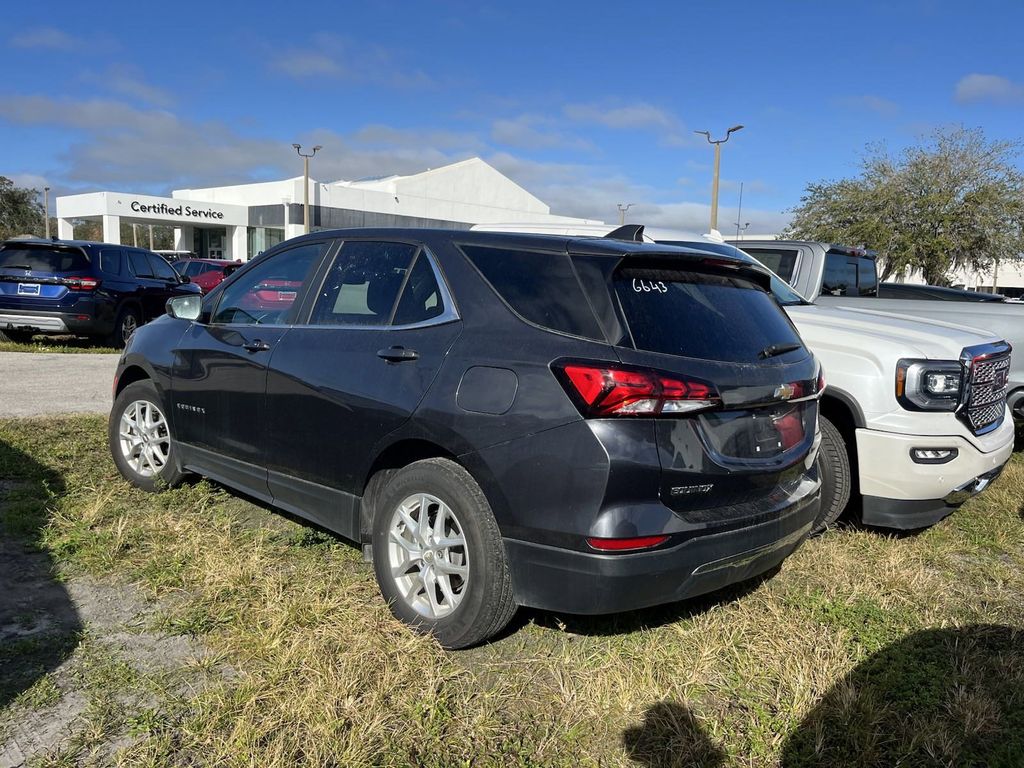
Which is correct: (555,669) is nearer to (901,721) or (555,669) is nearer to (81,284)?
(901,721)

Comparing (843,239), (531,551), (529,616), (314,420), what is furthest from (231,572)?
(843,239)

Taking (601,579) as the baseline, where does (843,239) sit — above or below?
above

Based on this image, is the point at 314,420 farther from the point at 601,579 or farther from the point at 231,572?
the point at 601,579

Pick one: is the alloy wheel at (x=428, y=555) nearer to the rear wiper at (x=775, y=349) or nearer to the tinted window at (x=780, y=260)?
the rear wiper at (x=775, y=349)

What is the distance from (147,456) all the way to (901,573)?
4495 mm

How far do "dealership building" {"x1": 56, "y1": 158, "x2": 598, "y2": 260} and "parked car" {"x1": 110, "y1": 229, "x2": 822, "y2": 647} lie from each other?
38.7m

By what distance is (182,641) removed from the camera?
3191 millimetres

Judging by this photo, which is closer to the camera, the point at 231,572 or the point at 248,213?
the point at 231,572

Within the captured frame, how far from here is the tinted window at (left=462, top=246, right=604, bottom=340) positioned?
2928mm

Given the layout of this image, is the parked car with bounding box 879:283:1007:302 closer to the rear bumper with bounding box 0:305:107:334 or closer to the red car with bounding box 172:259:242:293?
the rear bumper with bounding box 0:305:107:334

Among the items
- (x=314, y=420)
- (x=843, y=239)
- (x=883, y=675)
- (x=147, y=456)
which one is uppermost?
(x=843, y=239)

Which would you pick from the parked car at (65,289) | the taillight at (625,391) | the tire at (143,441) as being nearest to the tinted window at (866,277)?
the taillight at (625,391)

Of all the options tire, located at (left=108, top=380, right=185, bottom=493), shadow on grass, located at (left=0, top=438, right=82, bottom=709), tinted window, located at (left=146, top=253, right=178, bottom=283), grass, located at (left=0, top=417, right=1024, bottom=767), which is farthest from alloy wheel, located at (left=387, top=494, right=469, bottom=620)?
tinted window, located at (left=146, top=253, right=178, bottom=283)

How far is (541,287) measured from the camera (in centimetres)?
308
